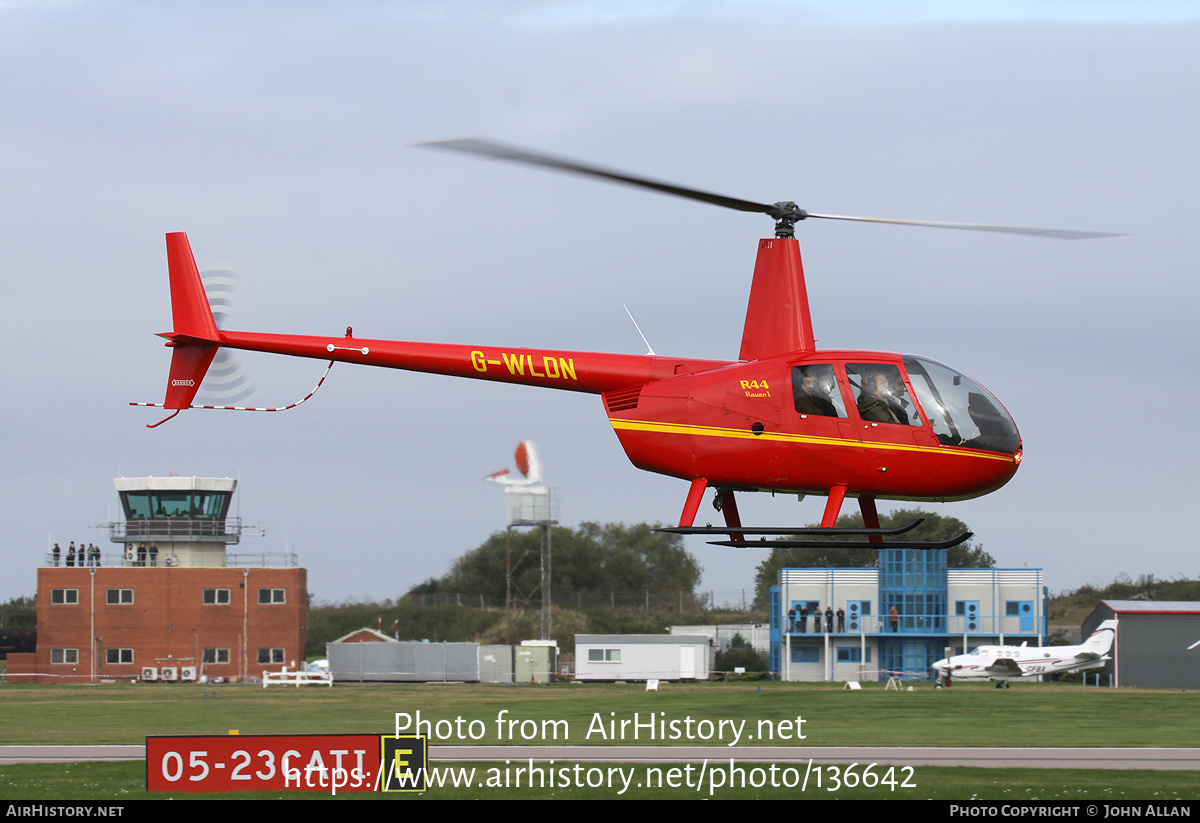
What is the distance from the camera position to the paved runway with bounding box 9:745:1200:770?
32.8m

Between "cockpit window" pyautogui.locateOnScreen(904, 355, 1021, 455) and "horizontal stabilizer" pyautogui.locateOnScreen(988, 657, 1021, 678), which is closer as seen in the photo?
"cockpit window" pyautogui.locateOnScreen(904, 355, 1021, 455)

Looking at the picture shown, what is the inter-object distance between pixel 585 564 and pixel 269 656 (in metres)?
29.1

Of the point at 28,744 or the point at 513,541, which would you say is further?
the point at 513,541

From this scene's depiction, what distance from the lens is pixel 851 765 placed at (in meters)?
31.7

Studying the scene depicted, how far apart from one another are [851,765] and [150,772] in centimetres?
1597

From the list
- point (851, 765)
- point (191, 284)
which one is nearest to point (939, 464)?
point (191, 284)

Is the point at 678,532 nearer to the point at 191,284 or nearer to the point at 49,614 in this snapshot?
the point at 191,284

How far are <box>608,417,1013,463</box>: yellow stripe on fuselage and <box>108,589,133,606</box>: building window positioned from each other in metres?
65.2

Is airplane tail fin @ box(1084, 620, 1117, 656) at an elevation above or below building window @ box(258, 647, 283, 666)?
above

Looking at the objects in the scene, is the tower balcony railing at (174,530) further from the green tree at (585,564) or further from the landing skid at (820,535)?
the landing skid at (820,535)

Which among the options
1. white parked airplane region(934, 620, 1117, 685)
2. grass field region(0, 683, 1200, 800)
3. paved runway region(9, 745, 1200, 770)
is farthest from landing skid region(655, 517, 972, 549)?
white parked airplane region(934, 620, 1117, 685)

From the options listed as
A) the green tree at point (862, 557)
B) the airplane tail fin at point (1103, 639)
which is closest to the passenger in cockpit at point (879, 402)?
the airplane tail fin at point (1103, 639)

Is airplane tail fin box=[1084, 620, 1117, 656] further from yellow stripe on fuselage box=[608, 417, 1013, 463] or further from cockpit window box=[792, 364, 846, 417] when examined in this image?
cockpit window box=[792, 364, 846, 417]

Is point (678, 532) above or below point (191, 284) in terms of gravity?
below
